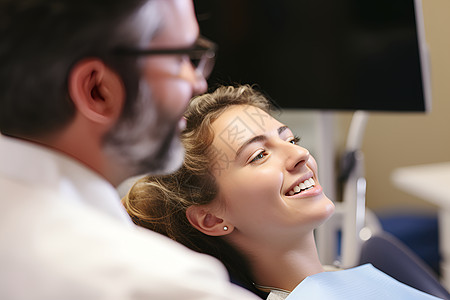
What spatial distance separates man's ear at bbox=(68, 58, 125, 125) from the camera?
52cm

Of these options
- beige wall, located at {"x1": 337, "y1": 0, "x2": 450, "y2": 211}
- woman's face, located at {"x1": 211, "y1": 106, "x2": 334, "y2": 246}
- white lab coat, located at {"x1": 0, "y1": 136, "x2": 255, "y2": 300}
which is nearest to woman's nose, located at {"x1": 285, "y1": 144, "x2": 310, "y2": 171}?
woman's face, located at {"x1": 211, "y1": 106, "x2": 334, "y2": 246}

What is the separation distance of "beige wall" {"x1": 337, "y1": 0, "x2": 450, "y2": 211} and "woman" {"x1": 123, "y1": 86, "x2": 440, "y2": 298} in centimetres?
199

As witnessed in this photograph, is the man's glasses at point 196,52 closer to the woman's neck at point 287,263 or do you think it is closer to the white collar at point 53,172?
the white collar at point 53,172

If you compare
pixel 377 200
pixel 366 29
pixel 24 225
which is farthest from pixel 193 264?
pixel 377 200

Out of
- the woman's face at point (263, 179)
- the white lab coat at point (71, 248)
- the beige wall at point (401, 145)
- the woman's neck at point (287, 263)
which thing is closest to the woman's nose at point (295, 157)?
the woman's face at point (263, 179)

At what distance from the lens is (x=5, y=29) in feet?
1.60

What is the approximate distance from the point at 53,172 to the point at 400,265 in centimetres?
64

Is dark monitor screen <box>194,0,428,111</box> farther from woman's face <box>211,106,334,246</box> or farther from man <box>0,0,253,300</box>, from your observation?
man <box>0,0,253,300</box>

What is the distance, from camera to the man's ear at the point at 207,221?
0.75 metres

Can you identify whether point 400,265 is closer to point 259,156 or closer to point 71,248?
point 259,156

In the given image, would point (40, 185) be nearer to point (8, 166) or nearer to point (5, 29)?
point (8, 166)

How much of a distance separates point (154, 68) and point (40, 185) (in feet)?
0.50

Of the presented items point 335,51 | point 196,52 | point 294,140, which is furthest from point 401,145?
point 196,52

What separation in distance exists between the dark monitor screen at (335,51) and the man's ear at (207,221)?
303 millimetres
